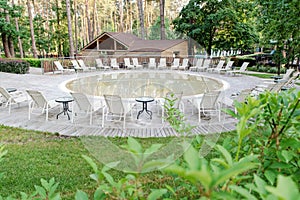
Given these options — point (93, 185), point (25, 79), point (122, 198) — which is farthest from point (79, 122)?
point (25, 79)

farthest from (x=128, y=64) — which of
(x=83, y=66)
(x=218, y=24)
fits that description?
(x=218, y=24)

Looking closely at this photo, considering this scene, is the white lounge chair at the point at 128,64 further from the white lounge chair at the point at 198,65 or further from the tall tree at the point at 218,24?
the tall tree at the point at 218,24

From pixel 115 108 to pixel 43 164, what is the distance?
237 cm

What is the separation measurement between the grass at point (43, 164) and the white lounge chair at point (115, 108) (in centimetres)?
116

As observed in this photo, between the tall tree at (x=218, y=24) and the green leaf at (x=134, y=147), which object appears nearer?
the green leaf at (x=134, y=147)

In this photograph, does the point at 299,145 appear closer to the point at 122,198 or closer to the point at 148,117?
the point at 122,198

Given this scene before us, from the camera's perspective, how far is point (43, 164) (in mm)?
3846

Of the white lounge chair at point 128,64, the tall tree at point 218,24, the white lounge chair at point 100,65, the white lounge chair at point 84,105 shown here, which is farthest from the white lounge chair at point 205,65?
the white lounge chair at point 84,105

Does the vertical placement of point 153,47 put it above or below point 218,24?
below

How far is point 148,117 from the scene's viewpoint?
21.3ft

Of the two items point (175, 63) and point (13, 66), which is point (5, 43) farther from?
point (175, 63)

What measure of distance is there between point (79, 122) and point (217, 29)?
17802 mm

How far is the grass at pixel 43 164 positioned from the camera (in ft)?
10.3

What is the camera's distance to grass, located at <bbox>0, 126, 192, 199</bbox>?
314 centimetres
